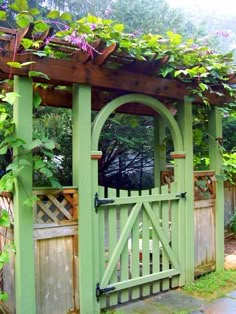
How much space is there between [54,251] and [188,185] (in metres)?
1.66

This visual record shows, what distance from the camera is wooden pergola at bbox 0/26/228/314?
2631mm

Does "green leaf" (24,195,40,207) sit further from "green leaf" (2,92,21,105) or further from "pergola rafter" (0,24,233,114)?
"pergola rafter" (0,24,233,114)

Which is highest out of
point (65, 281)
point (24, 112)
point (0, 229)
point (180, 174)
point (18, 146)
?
point (24, 112)

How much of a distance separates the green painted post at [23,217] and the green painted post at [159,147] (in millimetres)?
2288

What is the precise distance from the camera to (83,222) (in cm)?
294

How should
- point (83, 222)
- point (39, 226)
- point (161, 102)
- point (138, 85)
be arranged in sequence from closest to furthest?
point (39, 226)
point (83, 222)
point (138, 85)
point (161, 102)

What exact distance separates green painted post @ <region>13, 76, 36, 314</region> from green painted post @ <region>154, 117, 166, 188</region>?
229cm

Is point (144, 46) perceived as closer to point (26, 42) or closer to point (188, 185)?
point (26, 42)

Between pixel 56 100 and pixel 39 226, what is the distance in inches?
60.1

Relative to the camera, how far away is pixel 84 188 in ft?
9.68

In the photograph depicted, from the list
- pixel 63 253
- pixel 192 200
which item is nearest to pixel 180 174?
pixel 192 200

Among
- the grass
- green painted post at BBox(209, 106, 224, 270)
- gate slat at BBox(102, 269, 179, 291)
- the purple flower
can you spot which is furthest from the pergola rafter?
the grass

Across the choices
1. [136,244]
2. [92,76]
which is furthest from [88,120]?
[136,244]

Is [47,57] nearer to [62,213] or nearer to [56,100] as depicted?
[56,100]
